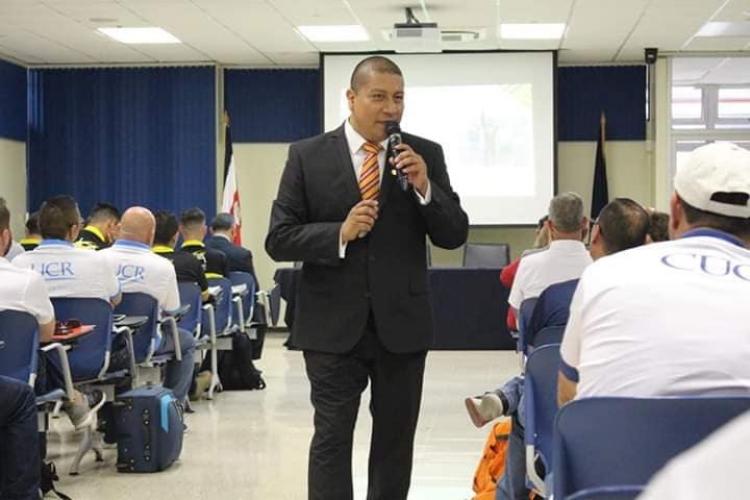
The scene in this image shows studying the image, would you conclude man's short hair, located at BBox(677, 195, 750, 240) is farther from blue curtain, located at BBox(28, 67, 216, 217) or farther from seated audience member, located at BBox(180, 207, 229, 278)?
blue curtain, located at BBox(28, 67, 216, 217)

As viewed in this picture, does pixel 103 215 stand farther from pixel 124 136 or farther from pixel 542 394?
pixel 124 136

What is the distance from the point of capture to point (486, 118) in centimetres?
1398

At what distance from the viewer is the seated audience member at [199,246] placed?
8461mm

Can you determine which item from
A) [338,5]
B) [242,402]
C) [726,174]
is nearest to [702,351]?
[726,174]

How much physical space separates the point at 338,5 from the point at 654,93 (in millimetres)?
4890

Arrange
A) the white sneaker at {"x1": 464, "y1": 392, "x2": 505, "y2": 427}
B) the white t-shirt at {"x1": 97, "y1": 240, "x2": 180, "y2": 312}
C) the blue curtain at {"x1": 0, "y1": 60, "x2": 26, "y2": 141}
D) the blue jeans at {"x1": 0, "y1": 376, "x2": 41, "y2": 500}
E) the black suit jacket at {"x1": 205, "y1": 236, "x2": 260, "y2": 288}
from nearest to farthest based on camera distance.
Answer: the white sneaker at {"x1": 464, "y1": 392, "x2": 505, "y2": 427}, the blue jeans at {"x1": 0, "y1": 376, "x2": 41, "y2": 500}, the white t-shirt at {"x1": 97, "y1": 240, "x2": 180, "y2": 312}, the black suit jacket at {"x1": 205, "y1": 236, "x2": 260, "y2": 288}, the blue curtain at {"x1": 0, "y1": 60, "x2": 26, "y2": 141}

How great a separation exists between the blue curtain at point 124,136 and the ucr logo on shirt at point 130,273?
26.8ft

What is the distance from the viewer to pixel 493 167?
45.9 feet

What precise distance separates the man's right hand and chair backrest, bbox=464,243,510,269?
34.2 ft

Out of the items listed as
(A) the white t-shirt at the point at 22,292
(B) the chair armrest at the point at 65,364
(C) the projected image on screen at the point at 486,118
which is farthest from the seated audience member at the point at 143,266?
(C) the projected image on screen at the point at 486,118

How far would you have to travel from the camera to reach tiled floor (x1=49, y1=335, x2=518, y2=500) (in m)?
5.27

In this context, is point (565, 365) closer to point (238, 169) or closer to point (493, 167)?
point (493, 167)

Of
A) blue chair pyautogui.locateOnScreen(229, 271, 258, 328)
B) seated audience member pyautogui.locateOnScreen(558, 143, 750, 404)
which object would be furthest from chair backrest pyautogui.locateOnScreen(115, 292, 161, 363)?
seated audience member pyautogui.locateOnScreen(558, 143, 750, 404)

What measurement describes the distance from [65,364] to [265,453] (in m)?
1.45
